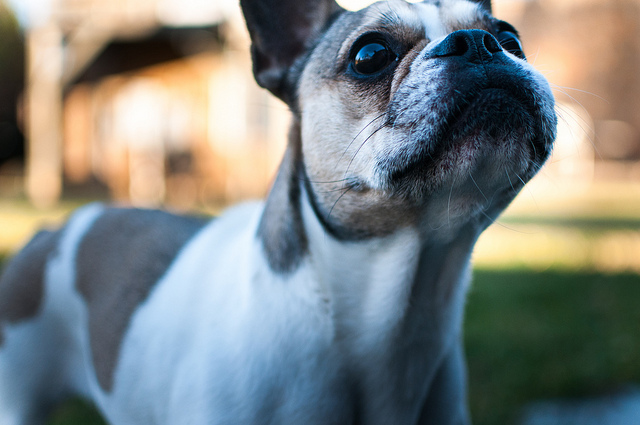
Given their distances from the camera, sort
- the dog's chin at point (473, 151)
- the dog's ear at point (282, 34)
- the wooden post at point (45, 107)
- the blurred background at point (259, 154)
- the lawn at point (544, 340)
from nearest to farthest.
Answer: the dog's chin at point (473, 151), the dog's ear at point (282, 34), the lawn at point (544, 340), the blurred background at point (259, 154), the wooden post at point (45, 107)

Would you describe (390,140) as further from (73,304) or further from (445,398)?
(73,304)

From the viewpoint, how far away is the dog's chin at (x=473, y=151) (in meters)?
1.45

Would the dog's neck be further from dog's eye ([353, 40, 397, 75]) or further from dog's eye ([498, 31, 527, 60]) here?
dog's eye ([498, 31, 527, 60])

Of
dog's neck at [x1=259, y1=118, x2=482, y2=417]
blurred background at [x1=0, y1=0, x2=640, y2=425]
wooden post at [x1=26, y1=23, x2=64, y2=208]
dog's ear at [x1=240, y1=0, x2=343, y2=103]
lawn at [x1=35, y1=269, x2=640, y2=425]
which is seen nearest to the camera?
dog's neck at [x1=259, y1=118, x2=482, y2=417]

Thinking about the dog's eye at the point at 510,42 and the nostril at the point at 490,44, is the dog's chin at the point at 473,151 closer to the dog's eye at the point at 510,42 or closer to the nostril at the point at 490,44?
the nostril at the point at 490,44

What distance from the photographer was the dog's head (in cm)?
146

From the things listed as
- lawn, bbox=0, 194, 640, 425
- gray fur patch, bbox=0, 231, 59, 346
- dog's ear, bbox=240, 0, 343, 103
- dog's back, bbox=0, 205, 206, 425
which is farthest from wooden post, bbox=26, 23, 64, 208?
dog's ear, bbox=240, 0, 343, 103

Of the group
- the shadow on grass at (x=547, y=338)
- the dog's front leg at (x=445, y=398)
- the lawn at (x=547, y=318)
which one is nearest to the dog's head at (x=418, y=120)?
the lawn at (x=547, y=318)

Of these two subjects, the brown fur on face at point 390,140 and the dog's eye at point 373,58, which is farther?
the dog's eye at point 373,58

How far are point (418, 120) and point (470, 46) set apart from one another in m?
0.24

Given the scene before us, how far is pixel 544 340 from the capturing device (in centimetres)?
382

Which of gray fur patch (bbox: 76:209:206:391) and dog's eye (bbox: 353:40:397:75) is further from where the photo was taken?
gray fur patch (bbox: 76:209:206:391)

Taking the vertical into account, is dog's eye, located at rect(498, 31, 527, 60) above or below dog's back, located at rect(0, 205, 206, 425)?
above

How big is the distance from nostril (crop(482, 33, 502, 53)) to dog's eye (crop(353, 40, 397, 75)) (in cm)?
30
